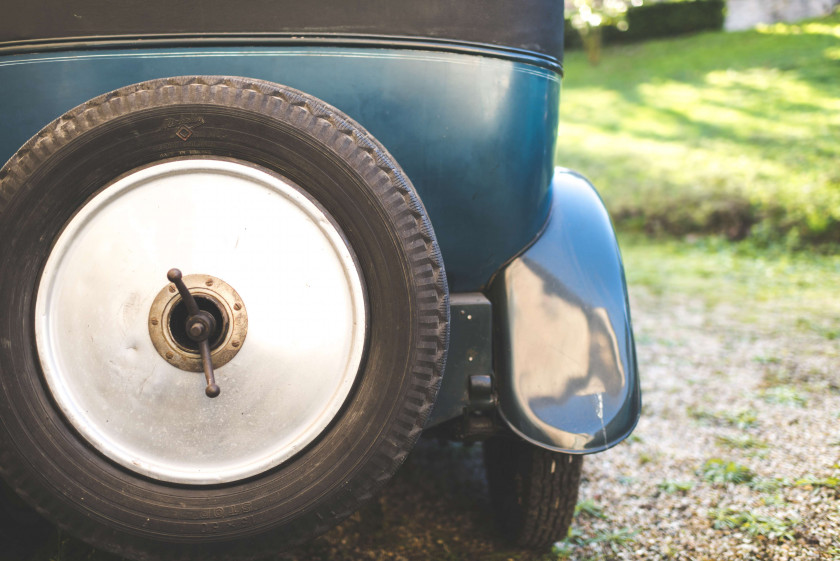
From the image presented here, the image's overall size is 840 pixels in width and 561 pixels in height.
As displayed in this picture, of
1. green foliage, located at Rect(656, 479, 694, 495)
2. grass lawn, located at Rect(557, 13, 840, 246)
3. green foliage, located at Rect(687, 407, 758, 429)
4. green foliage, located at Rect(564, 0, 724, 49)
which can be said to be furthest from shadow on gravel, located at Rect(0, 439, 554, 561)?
green foliage, located at Rect(564, 0, 724, 49)

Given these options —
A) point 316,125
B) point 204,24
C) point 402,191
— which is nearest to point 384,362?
point 402,191

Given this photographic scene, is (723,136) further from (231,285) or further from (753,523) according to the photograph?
(231,285)

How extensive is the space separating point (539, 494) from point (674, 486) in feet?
2.54

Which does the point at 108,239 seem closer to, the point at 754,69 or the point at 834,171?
the point at 834,171

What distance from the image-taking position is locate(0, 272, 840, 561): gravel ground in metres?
1.99

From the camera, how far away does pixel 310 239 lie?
1.45m

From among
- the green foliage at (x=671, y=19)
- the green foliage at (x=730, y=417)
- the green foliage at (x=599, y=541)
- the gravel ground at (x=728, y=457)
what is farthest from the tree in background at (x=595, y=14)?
the green foliage at (x=599, y=541)

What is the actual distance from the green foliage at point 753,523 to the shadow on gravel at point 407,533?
65cm

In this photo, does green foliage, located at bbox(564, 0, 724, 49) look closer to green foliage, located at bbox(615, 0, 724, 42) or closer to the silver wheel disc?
green foliage, located at bbox(615, 0, 724, 42)

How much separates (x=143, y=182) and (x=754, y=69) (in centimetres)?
1270

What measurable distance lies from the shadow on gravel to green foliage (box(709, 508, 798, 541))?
648 mm

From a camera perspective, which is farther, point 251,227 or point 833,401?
point 833,401

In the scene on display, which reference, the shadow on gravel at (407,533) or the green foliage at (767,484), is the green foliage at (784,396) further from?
the shadow on gravel at (407,533)

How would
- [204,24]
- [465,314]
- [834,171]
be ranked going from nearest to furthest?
[204,24], [465,314], [834,171]
